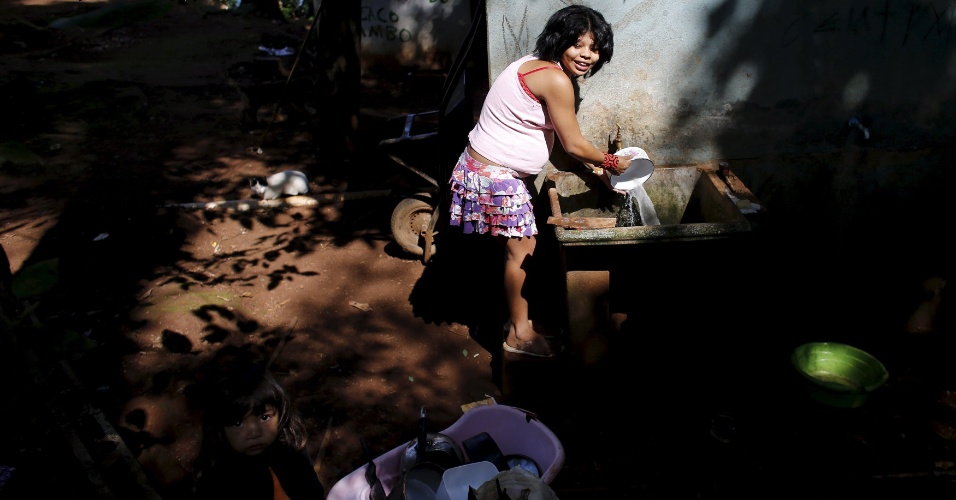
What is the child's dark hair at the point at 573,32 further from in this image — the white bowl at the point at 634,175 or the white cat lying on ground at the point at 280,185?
the white cat lying on ground at the point at 280,185

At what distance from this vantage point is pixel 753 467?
11.7 ft

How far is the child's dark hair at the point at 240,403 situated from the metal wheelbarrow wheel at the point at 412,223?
3060 millimetres

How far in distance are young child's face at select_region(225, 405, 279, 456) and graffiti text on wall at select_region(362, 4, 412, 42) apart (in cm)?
944

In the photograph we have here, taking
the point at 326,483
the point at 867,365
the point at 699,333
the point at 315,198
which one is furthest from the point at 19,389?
the point at 315,198

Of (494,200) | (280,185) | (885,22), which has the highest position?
(885,22)

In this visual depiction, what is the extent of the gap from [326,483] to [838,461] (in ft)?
A: 8.81

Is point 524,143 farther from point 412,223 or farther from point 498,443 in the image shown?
point 412,223

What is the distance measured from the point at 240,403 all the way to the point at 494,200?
5.78 ft

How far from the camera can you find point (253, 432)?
243 centimetres

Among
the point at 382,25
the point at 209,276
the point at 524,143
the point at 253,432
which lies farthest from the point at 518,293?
the point at 382,25

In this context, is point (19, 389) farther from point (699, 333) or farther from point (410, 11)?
point (410, 11)

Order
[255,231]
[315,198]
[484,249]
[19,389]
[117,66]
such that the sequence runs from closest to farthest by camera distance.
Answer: [19,389]
[484,249]
[255,231]
[315,198]
[117,66]

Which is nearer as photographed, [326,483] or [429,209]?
[326,483]

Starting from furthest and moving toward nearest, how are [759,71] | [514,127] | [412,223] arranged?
[412,223] → [759,71] → [514,127]
